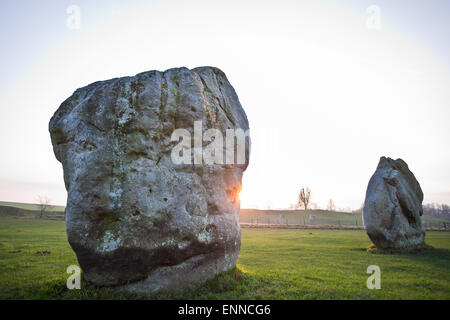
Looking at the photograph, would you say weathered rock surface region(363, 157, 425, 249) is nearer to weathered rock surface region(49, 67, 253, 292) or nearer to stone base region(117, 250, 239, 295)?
weathered rock surface region(49, 67, 253, 292)

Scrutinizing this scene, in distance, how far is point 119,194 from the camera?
24.4ft

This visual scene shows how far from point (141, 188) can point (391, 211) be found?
1676cm

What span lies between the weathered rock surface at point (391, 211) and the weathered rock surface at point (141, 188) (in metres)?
12.8

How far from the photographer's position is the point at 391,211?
17016 mm

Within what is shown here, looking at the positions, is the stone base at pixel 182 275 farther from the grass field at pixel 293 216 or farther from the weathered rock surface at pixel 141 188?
the grass field at pixel 293 216

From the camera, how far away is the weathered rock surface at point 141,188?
7273mm

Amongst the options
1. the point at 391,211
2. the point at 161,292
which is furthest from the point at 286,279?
the point at 391,211

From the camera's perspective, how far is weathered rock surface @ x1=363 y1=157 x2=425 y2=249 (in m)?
16.9

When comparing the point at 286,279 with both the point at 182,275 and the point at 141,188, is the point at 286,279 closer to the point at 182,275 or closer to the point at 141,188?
the point at 182,275

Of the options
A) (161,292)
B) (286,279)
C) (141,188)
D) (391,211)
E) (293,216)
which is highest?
(141,188)

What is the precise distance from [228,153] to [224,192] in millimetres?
1435

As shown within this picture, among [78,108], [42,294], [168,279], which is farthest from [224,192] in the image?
[42,294]

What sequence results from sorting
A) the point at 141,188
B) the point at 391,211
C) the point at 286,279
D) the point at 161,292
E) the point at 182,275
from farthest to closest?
the point at 391,211 < the point at 286,279 < the point at 182,275 < the point at 141,188 < the point at 161,292
